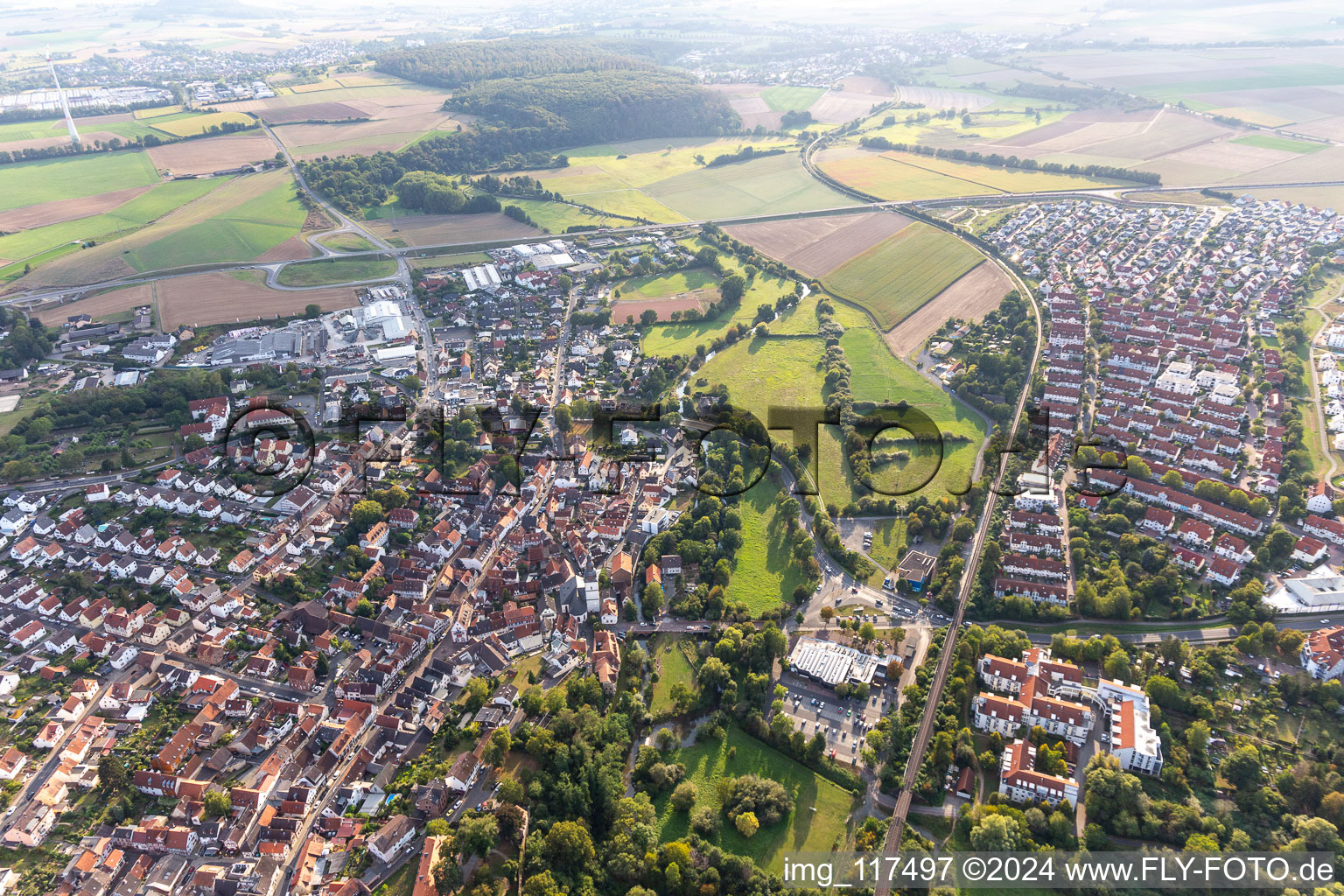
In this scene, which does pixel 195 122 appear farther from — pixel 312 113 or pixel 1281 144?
pixel 1281 144

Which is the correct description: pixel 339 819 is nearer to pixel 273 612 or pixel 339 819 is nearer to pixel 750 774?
pixel 273 612

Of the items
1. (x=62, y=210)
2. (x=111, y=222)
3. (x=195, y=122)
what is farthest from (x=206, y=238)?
(x=195, y=122)

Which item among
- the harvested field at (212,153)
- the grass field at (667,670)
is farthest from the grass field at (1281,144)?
the harvested field at (212,153)

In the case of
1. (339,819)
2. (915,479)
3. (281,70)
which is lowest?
(339,819)

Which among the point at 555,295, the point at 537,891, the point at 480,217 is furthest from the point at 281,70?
the point at 537,891

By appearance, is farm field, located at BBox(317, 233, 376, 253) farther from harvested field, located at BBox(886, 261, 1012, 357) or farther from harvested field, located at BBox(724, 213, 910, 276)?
harvested field, located at BBox(886, 261, 1012, 357)

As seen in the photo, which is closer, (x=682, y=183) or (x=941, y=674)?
(x=941, y=674)

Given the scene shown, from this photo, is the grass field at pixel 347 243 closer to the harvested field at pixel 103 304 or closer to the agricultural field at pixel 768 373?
the harvested field at pixel 103 304

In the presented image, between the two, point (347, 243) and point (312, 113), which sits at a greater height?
point (312, 113)
